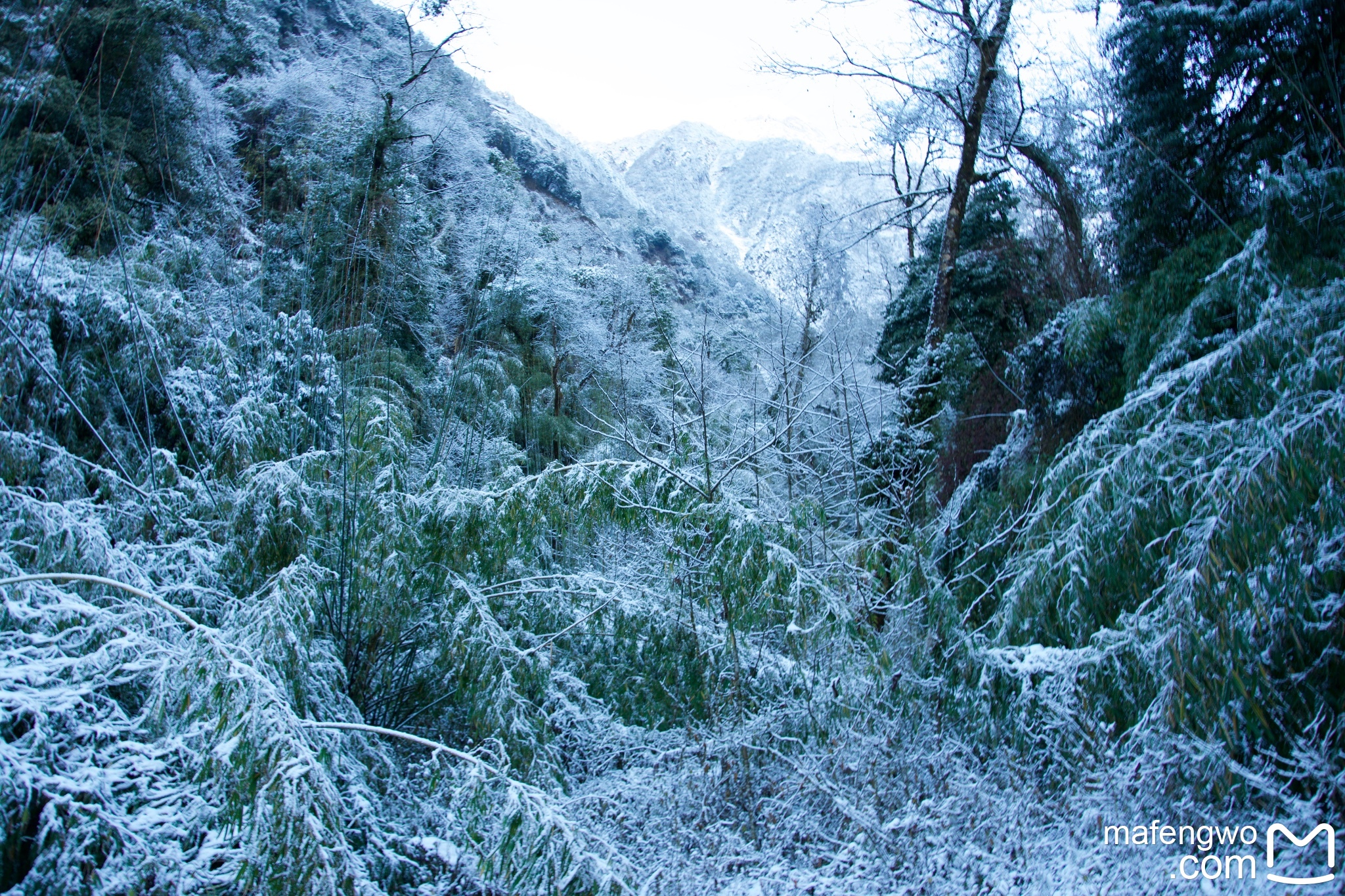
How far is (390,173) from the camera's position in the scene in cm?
914

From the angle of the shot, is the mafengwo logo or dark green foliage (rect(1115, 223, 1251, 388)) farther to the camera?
dark green foliage (rect(1115, 223, 1251, 388))

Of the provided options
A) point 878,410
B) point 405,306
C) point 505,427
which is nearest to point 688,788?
point 505,427

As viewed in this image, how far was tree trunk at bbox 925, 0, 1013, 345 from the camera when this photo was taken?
630 cm

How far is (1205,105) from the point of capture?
4738mm

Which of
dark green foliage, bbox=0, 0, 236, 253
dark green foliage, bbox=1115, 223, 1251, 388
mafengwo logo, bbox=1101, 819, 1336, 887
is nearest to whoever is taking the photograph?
mafengwo logo, bbox=1101, 819, 1336, 887

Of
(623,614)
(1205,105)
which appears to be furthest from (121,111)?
(1205,105)

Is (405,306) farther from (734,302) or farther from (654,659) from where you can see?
(734,302)

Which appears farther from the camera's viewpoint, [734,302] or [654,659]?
[734,302]

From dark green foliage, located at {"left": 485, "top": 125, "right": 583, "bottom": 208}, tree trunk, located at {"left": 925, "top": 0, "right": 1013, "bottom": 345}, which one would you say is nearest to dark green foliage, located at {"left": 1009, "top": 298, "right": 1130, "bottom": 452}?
tree trunk, located at {"left": 925, "top": 0, "right": 1013, "bottom": 345}

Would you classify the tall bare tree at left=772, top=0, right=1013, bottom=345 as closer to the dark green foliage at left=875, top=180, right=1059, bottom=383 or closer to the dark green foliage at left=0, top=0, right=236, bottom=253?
the dark green foliage at left=875, top=180, right=1059, bottom=383

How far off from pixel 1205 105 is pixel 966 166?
6.26 feet

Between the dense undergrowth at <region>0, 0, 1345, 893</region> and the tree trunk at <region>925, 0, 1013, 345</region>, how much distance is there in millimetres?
1313

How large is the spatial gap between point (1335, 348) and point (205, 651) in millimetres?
3382

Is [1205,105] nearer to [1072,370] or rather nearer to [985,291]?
[1072,370]
